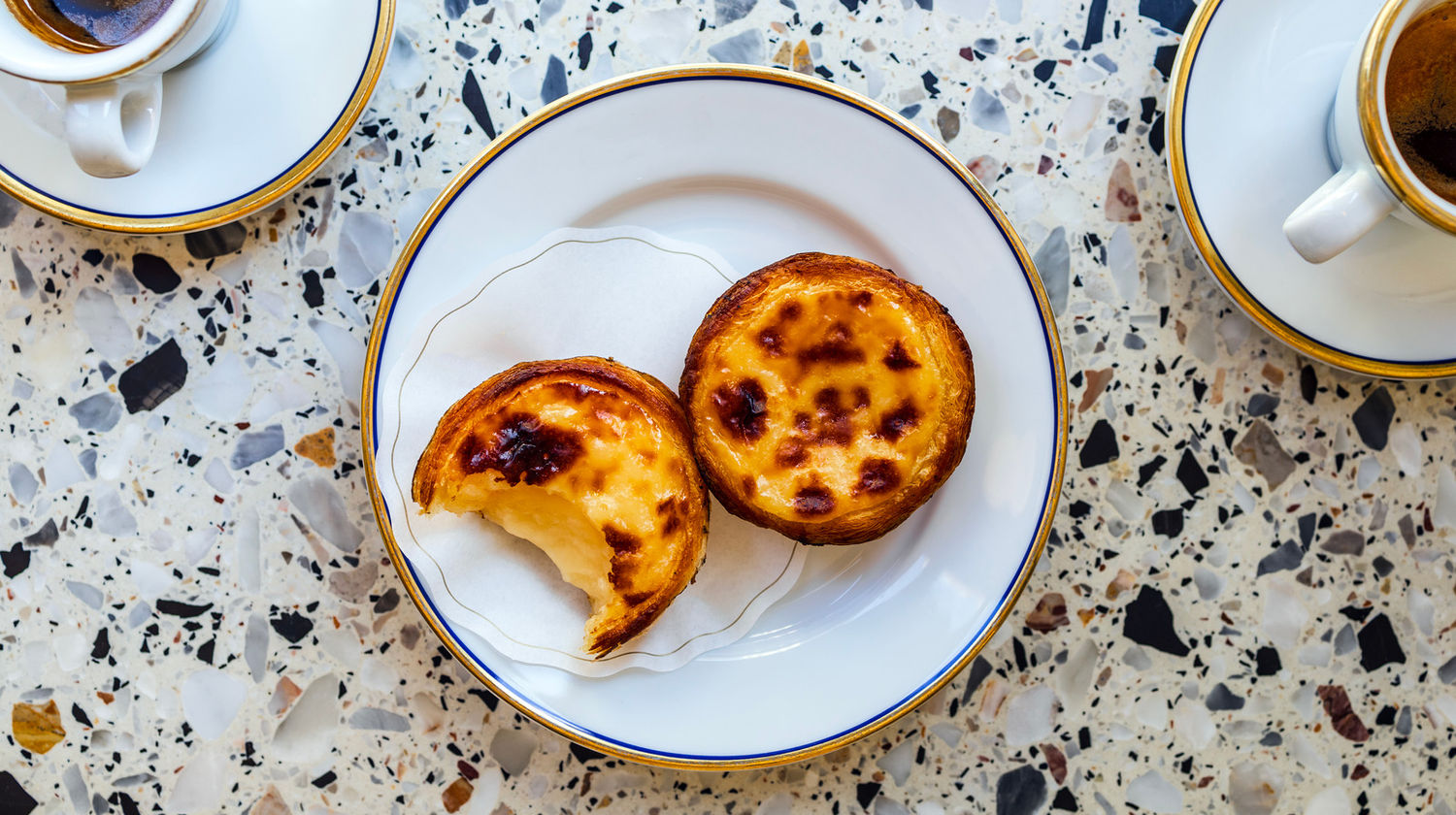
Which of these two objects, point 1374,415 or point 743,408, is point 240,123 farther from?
point 1374,415

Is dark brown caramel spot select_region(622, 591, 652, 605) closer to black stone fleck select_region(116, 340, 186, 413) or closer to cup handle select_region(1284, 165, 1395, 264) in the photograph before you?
black stone fleck select_region(116, 340, 186, 413)

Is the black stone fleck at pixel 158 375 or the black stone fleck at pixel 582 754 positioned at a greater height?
the black stone fleck at pixel 158 375

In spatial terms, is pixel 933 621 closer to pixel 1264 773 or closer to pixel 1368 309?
pixel 1264 773

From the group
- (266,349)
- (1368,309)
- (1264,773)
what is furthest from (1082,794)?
(266,349)

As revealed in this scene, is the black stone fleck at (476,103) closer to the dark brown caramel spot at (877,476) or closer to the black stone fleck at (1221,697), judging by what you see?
the dark brown caramel spot at (877,476)

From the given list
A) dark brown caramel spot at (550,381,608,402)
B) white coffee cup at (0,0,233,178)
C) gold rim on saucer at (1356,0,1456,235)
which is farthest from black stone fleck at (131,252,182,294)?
gold rim on saucer at (1356,0,1456,235)

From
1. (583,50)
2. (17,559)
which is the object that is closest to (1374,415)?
(583,50)

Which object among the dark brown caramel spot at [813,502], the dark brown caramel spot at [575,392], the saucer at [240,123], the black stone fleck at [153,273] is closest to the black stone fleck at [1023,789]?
the dark brown caramel spot at [813,502]
